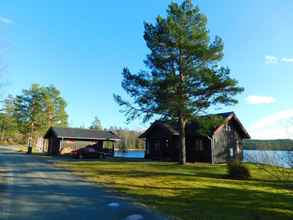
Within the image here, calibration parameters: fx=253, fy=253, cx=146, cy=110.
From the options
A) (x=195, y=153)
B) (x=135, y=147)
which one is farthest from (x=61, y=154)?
(x=135, y=147)

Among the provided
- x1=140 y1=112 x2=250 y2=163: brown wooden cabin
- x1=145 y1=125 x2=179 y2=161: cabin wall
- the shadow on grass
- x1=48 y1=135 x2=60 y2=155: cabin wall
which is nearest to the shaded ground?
the shadow on grass

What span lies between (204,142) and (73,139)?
20.5 m

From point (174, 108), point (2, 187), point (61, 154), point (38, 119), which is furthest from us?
point (38, 119)

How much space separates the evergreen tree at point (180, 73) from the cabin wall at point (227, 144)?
6857 millimetres

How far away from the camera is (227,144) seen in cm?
3047

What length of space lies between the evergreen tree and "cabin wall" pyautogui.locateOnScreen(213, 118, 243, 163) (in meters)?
6.86

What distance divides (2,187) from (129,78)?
49.4 ft

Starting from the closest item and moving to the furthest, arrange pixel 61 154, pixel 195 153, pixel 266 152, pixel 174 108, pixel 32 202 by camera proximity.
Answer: pixel 266 152 → pixel 32 202 → pixel 174 108 → pixel 195 153 → pixel 61 154

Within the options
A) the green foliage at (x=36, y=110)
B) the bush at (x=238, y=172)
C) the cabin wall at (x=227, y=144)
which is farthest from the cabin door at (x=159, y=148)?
the green foliage at (x=36, y=110)

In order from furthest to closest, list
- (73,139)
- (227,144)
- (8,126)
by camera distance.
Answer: (8,126) < (73,139) < (227,144)

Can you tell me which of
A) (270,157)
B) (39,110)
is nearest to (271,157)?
(270,157)

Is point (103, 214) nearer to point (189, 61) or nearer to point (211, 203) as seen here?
point (211, 203)

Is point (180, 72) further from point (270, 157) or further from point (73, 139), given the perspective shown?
point (73, 139)

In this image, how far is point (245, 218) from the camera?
7.33m
